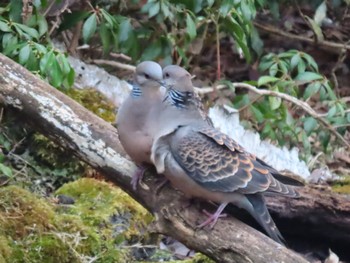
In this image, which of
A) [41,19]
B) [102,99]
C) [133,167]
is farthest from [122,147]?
[102,99]

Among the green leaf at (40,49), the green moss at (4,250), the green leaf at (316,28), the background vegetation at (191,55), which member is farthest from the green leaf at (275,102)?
the green moss at (4,250)

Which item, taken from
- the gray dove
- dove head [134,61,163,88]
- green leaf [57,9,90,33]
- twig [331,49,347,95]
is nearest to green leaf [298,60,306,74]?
green leaf [57,9,90,33]

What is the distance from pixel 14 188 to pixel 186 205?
106 cm

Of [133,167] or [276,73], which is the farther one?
[276,73]

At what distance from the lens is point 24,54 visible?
16.3 feet

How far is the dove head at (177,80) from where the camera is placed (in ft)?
13.8

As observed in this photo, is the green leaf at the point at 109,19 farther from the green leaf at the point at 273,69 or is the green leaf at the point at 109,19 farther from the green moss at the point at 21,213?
the green moss at the point at 21,213

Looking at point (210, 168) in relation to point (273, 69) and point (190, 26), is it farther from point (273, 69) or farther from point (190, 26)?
point (273, 69)

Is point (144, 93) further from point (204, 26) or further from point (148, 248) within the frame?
point (204, 26)

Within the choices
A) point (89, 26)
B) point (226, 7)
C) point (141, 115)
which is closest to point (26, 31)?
point (89, 26)

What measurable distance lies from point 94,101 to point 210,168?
249cm

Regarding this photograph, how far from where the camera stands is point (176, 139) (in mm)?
4074

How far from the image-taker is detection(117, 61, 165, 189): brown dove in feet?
13.7

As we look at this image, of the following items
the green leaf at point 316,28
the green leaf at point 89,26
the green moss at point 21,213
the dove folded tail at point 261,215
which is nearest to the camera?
the dove folded tail at point 261,215
